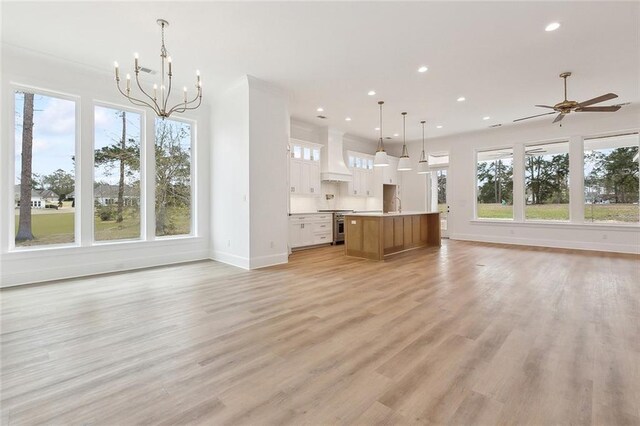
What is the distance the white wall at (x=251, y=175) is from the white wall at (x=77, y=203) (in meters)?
0.82

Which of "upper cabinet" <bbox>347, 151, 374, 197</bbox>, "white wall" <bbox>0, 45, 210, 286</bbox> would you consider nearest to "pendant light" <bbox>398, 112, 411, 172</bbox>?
"upper cabinet" <bbox>347, 151, 374, 197</bbox>

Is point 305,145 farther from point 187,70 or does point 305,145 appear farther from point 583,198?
point 583,198

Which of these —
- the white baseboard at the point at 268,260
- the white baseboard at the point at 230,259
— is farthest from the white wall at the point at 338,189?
the white baseboard at the point at 230,259

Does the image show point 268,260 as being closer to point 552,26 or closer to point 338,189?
point 338,189

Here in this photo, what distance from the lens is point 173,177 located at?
5758mm

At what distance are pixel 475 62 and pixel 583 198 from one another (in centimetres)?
562

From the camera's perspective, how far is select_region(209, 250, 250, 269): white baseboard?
5.22 m

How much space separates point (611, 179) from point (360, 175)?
20.8 ft

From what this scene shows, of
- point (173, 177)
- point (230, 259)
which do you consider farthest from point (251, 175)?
point (173, 177)

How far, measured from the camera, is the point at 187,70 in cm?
469

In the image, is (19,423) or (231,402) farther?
(231,402)

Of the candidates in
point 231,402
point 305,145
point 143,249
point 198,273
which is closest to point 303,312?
point 231,402

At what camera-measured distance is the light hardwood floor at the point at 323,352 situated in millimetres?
1635

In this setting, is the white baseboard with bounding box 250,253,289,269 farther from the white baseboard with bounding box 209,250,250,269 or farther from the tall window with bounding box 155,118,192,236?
the tall window with bounding box 155,118,192,236
